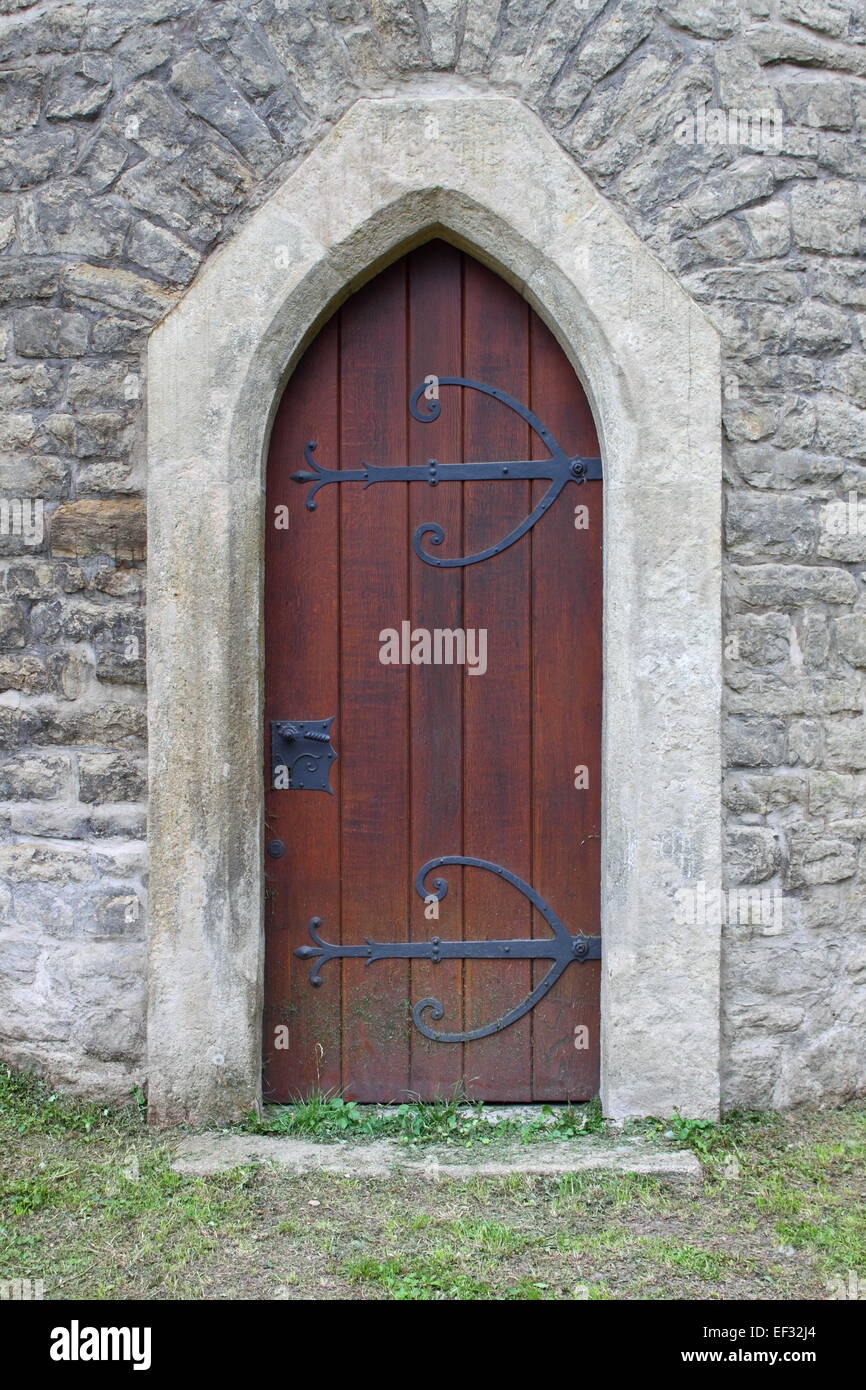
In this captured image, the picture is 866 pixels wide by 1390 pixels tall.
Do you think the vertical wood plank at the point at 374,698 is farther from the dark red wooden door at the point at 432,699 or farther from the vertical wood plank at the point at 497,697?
the vertical wood plank at the point at 497,697

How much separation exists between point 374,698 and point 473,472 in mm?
741

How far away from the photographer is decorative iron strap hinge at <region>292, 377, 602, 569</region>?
3242 mm

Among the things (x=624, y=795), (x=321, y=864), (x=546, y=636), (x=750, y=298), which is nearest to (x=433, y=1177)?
(x=321, y=864)

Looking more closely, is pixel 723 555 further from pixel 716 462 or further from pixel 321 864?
pixel 321 864

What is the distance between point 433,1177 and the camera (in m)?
2.85

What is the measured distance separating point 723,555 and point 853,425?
1.77 ft

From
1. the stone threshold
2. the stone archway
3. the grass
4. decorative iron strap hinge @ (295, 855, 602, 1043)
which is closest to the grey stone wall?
the stone archway

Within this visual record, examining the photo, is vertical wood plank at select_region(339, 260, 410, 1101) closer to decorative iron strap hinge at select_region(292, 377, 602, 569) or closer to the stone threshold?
decorative iron strap hinge at select_region(292, 377, 602, 569)

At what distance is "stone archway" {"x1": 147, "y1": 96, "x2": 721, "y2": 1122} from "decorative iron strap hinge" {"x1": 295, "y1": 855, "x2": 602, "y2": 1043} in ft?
0.66

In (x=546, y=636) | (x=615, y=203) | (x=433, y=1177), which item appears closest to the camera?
(x=433, y=1177)

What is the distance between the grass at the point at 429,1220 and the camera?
2.39 meters

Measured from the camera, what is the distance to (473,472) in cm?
325

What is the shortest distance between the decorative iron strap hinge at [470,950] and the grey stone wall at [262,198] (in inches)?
18.9

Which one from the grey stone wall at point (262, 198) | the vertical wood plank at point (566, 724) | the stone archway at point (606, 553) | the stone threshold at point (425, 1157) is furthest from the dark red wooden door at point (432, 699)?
the grey stone wall at point (262, 198)
